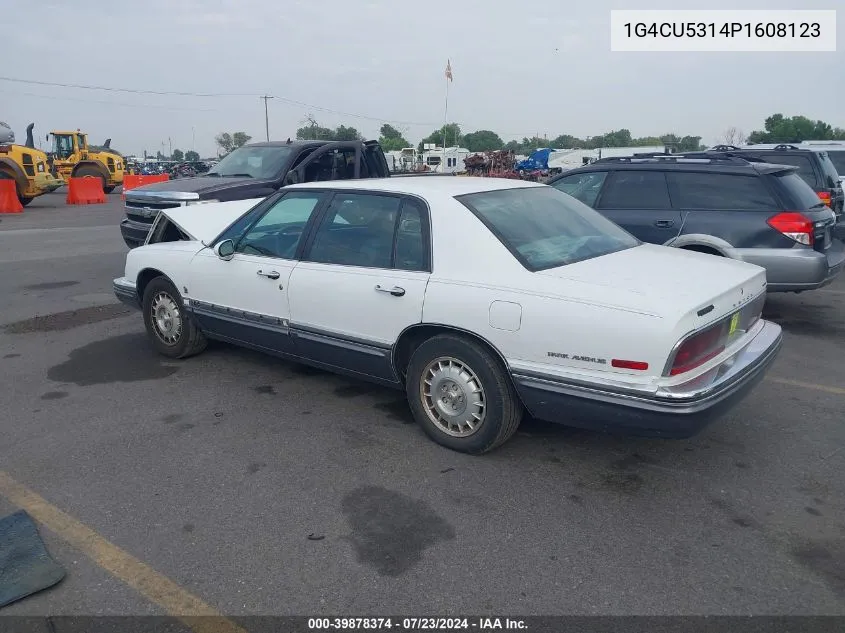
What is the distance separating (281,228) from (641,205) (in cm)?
404

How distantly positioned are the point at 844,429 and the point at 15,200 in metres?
22.3

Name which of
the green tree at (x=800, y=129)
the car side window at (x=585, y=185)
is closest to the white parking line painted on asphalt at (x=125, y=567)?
the car side window at (x=585, y=185)

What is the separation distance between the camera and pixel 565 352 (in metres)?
3.47

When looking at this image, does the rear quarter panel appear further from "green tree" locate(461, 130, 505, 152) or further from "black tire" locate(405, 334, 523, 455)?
"green tree" locate(461, 130, 505, 152)

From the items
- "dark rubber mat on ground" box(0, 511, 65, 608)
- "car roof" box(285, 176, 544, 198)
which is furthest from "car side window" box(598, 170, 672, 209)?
"dark rubber mat on ground" box(0, 511, 65, 608)

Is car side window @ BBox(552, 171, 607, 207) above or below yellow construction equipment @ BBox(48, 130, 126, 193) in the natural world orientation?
below

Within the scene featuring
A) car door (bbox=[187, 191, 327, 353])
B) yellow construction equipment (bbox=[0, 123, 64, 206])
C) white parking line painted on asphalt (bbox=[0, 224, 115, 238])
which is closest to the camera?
car door (bbox=[187, 191, 327, 353])

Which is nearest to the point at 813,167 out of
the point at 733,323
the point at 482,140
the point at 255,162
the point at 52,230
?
the point at 733,323

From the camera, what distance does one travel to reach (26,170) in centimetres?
2188

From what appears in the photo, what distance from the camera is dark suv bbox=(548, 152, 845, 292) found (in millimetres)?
6402

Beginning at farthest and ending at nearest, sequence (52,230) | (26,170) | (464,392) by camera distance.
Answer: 1. (26,170)
2. (52,230)
3. (464,392)

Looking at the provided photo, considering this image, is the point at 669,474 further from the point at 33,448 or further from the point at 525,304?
the point at 33,448

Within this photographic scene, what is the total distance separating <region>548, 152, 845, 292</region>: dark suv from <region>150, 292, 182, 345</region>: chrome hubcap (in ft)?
14.6

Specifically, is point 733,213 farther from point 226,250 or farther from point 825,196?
point 226,250
